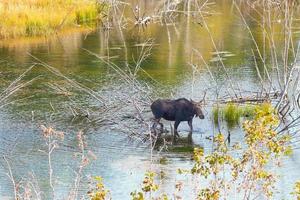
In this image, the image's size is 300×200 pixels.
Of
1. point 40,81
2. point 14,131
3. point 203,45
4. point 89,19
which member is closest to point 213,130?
point 14,131

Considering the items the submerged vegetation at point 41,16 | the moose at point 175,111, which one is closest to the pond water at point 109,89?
the moose at point 175,111

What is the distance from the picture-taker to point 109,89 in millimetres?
17297

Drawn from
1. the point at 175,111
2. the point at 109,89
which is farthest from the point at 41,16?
the point at 175,111

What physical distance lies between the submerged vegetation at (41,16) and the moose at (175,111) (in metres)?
13.4

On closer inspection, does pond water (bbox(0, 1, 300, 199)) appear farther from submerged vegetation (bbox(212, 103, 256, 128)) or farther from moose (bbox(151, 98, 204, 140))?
moose (bbox(151, 98, 204, 140))

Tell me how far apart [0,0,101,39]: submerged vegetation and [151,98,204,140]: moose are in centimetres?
1335

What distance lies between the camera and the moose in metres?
13.4

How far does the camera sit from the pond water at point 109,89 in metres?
11.4

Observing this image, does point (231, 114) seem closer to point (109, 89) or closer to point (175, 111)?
point (175, 111)

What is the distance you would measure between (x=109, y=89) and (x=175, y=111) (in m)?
4.10

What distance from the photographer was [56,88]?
53.3 feet

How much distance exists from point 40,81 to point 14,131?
5.11m

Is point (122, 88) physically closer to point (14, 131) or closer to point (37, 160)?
point (14, 131)

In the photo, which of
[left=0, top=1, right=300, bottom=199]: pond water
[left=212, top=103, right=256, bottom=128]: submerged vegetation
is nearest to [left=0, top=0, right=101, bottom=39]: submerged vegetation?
[left=0, top=1, right=300, bottom=199]: pond water
